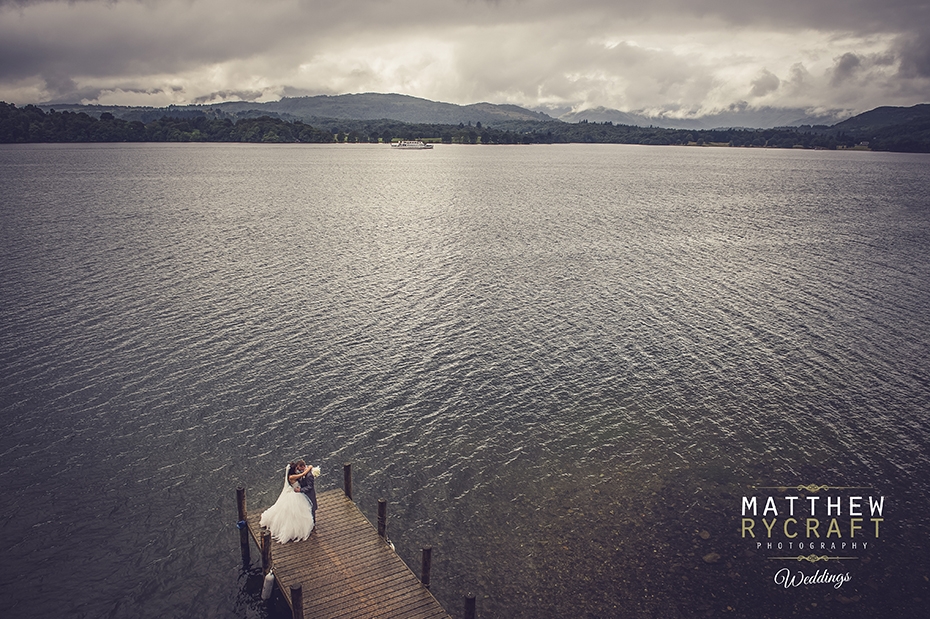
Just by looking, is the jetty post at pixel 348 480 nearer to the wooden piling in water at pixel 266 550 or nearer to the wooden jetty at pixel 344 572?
the wooden jetty at pixel 344 572

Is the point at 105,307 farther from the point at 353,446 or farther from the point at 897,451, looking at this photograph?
the point at 897,451

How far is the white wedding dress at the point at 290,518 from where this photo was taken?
23.3 meters

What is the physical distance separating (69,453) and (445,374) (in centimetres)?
2379

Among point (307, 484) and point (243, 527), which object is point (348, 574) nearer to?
point (307, 484)

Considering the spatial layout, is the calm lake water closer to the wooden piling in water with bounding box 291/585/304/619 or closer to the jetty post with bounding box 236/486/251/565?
the jetty post with bounding box 236/486/251/565

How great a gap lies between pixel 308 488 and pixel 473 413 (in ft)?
49.0

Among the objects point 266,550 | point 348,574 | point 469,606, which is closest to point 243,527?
point 266,550

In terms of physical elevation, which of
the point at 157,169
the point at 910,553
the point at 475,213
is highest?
the point at 157,169

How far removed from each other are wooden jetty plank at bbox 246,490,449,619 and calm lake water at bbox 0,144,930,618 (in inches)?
76.1

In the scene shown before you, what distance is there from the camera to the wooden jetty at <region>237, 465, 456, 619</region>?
20.3m

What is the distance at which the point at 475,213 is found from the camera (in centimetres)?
11612

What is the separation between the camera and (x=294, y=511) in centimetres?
2348

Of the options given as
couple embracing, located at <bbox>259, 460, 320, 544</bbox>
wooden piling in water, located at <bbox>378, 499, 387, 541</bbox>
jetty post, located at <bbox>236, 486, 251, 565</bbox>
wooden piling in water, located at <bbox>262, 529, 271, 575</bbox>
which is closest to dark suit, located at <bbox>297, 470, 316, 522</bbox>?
couple embracing, located at <bbox>259, 460, 320, 544</bbox>

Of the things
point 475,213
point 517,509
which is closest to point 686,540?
point 517,509
